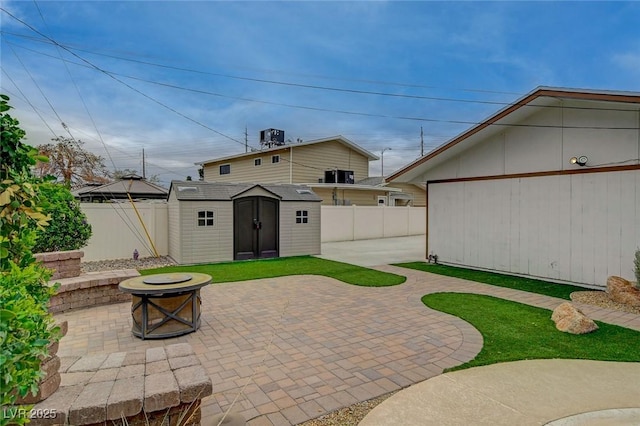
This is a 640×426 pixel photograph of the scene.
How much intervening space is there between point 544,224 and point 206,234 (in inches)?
342

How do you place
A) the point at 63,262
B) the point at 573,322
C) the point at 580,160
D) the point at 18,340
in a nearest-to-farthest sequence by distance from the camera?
1. the point at 18,340
2. the point at 573,322
3. the point at 63,262
4. the point at 580,160

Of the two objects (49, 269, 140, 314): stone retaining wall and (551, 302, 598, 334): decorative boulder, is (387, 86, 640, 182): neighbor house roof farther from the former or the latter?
(49, 269, 140, 314): stone retaining wall

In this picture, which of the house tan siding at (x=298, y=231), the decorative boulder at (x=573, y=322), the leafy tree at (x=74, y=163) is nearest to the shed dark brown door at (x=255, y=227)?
the house tan siding at (x=298, y=231)

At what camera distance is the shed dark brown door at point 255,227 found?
10.8 meters

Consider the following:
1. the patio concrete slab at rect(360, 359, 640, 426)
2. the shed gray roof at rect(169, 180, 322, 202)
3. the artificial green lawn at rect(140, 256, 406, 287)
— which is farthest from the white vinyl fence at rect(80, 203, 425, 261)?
the patio concrete slab at rect(360, 359, 640, 426)

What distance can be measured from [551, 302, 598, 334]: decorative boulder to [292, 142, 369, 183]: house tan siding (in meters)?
16.1

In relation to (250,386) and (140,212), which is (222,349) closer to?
(250,386)

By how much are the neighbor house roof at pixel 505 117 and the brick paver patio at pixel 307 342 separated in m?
3.60

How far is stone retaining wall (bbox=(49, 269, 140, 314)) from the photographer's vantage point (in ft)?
18.1

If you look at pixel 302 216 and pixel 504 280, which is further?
pixel 302 216

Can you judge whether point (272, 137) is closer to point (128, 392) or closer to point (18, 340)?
point (128, 392)

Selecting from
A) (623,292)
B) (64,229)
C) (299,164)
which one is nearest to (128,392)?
(64,229)

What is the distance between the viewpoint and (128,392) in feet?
6.73

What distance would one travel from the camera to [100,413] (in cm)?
190
